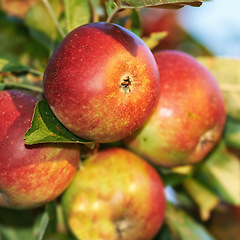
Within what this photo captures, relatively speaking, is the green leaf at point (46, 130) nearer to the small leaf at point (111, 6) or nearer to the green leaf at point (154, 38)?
the small leaf at point (111, 6)

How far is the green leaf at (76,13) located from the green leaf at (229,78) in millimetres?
729

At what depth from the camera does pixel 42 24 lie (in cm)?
170

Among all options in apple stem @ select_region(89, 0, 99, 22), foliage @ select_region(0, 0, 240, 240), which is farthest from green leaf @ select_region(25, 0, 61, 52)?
apple stem @ select_region(89, 0, 99, 22)

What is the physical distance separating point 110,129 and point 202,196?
37.3 inches

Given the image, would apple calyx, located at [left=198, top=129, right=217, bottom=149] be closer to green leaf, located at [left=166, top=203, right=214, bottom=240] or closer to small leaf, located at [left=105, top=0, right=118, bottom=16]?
green leaf, located at [left=166, top=203, right=214, bottom=240]

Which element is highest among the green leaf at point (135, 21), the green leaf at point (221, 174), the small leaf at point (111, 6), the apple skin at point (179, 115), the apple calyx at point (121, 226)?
the small leaf at point (111, 6)

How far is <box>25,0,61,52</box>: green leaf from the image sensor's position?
1637 mm

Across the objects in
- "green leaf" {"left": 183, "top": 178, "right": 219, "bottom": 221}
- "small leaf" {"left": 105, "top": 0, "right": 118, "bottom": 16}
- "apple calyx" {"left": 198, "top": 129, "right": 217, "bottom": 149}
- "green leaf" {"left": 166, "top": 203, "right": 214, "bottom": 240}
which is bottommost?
"green leaf" {"left": 166, "top": 203, "right": 214, "bottom": 240}

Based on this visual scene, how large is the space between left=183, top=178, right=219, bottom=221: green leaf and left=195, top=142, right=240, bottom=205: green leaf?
28 millimetres

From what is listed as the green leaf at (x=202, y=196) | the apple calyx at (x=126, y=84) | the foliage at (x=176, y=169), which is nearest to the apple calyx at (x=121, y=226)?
the foliage at (x=176, y=169)

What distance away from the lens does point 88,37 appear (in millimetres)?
967

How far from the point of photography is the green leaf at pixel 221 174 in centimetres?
164

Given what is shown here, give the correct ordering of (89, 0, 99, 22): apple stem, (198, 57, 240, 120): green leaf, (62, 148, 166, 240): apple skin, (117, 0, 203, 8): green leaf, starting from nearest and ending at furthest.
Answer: (117, 0, 203, 8): green leaf < (62, 148, 166, 240): apple skin < (89, 0, 99, 22): apple stem < (198, 57, 240, 120): green leaf

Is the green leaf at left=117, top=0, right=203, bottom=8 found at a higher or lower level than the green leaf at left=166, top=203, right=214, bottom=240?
higher
